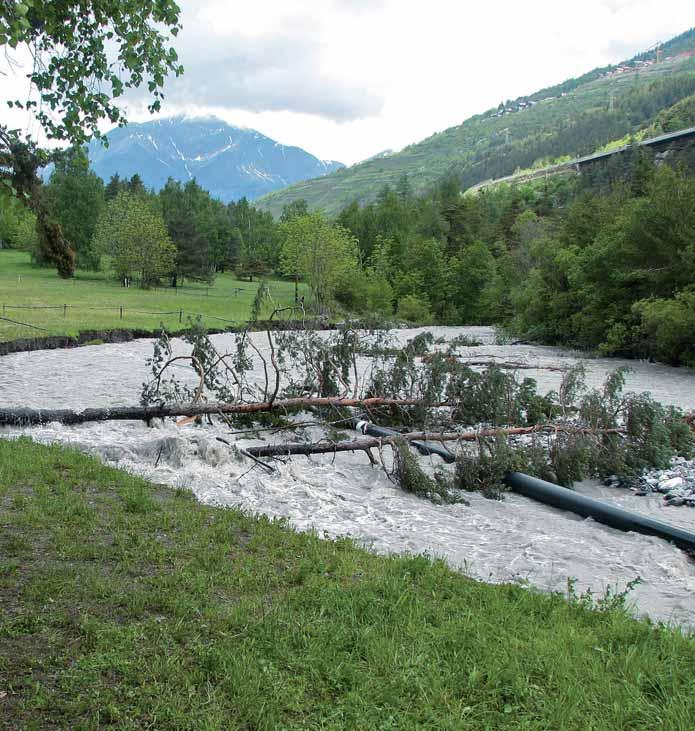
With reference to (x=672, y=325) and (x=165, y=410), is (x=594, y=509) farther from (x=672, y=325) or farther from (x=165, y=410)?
(x=672, y=325)

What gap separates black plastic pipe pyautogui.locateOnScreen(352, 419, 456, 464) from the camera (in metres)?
10.7

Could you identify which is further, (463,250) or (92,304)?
(463,250)

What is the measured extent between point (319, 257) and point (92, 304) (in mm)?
28191

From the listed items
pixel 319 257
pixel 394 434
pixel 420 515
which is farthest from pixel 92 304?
pixel 420 515

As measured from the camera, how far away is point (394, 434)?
1015 centimetres

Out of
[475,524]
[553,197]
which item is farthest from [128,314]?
[553,197]

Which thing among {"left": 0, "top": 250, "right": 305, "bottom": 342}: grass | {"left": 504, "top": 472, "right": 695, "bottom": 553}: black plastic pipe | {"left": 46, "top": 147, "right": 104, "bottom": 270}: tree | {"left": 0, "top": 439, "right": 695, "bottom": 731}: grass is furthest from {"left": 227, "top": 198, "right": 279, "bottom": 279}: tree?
{"left": 0, "top": 439, "right": 695, "bottom": 731}: grass

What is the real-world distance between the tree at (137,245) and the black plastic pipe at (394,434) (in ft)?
195

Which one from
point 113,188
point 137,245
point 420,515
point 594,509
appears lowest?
point 420,515

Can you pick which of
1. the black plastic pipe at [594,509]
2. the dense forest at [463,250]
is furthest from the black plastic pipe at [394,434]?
the dense forest at [463,250]

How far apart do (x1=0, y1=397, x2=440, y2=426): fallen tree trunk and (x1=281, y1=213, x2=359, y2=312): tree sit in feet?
172

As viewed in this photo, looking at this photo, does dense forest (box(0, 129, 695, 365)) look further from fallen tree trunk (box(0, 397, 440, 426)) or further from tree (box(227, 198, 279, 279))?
fallen tree trunk (box(0, 397, 440, 426))

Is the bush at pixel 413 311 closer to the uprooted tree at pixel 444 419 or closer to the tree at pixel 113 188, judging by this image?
the uprooted tree at pixel 444 419

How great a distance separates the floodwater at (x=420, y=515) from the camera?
623 cm
